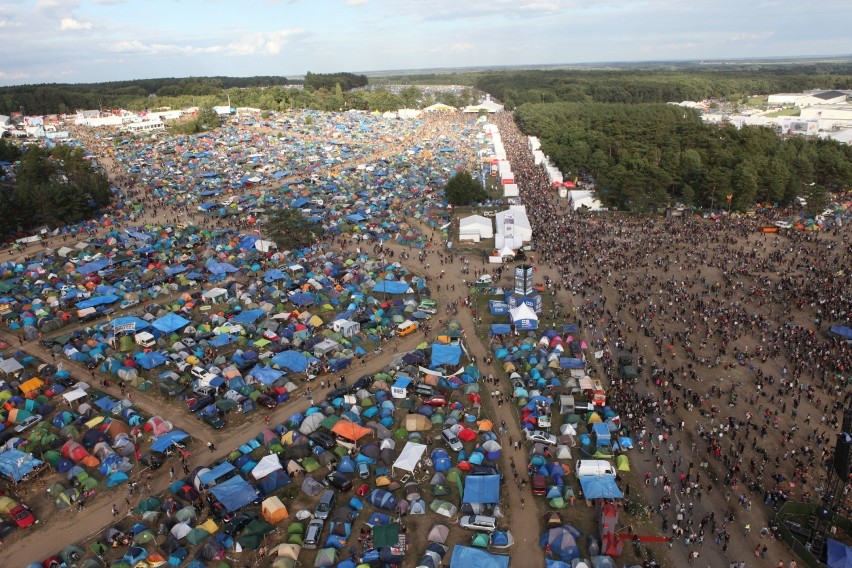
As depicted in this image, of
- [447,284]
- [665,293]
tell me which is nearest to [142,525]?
[447,284]

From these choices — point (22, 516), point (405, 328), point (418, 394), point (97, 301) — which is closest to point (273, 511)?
point (22, 516)

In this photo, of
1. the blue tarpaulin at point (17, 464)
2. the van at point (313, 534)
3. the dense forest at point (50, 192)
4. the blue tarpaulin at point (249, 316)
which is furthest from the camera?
the dense forest at point (50, 192)

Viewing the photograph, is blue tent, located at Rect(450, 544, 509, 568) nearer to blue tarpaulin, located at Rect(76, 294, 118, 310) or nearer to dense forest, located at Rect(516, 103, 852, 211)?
blue tarpaulin, located at Rect(76, 294, 118, 310)

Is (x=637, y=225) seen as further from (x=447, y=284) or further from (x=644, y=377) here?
(x=644, y=377)

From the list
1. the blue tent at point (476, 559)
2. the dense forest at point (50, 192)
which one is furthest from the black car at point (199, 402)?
the dense forest at point (50, 192)

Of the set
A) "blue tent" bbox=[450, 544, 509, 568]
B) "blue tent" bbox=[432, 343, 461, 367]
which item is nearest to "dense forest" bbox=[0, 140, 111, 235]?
"blue tent" bbox=[432, 343, 461, 367]

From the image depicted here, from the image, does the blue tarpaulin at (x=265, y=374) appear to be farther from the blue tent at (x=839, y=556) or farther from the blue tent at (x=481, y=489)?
the blue tent at (x=839, y=556)
